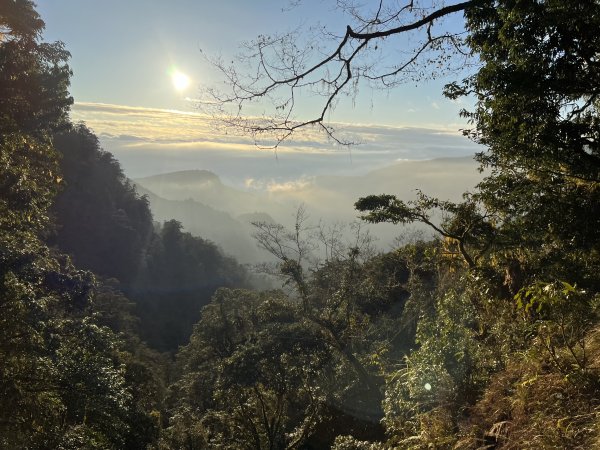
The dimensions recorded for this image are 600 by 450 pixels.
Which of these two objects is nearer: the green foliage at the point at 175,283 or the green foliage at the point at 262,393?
the green foliage at the point at 262,393

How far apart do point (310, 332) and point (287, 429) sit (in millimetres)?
4088

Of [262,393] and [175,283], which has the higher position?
[262,393]

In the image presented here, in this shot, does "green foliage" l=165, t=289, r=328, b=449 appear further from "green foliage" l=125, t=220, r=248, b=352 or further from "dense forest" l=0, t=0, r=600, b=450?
"green foliage" l=125, t=220, r=248, b=352

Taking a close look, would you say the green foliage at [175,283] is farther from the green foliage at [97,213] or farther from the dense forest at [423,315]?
the dense forest at [423,315]

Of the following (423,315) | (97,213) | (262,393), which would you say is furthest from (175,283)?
(423,315)

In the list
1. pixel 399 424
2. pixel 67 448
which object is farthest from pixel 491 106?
pixel 67 448

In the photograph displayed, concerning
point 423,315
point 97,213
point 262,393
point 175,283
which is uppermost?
point 423,315

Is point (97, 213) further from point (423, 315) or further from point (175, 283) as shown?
point (423, 315)

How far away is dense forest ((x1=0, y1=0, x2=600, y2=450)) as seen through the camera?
11.1 ft

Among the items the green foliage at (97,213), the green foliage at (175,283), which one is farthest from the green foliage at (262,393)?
the green foliage at (97,213)

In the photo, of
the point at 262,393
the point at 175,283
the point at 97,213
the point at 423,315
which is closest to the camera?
the point at 423,315

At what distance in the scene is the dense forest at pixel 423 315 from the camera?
3391mm

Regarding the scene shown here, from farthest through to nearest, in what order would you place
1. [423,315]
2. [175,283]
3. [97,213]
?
[175,283] < [97,213] < [423,315]

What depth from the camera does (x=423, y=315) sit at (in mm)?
8867
